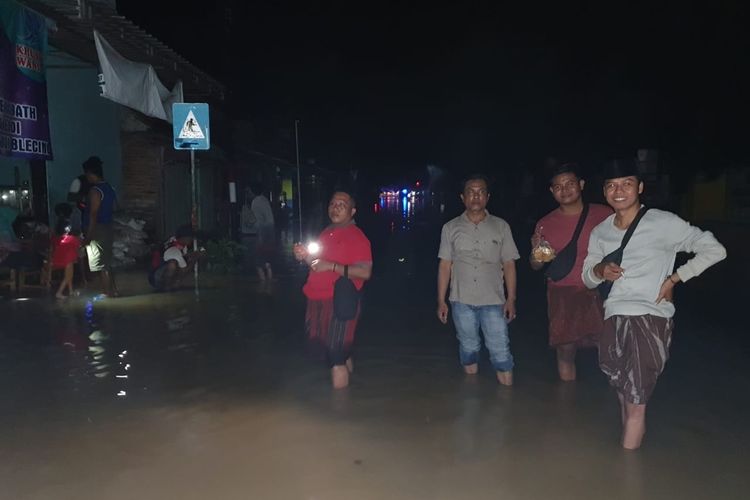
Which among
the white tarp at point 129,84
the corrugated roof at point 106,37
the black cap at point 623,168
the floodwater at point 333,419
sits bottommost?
the floodwater at point 333,419

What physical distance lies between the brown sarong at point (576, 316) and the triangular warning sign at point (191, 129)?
6460 millimetres

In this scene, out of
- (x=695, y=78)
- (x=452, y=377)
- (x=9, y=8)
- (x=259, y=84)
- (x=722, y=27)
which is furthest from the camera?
(x=259, y=84)

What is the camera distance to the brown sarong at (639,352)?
4262mm

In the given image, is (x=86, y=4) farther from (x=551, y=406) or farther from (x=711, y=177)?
(x=711, y=177)

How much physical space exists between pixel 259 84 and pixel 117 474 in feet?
75.7

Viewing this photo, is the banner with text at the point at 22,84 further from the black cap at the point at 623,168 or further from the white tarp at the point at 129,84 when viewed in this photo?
the black cap at the point at 623,168

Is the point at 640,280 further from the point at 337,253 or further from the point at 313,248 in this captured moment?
the point at 313,248

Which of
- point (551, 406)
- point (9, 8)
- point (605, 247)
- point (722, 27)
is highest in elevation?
point (722, 27)

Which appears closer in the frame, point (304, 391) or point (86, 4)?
point (304, 391)

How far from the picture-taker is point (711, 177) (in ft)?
70.4

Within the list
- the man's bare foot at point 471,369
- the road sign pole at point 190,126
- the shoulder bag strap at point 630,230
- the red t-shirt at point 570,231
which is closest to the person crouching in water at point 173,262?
the road sign pole at point 190,126

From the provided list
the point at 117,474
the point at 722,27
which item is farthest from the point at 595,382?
the point at 722,27

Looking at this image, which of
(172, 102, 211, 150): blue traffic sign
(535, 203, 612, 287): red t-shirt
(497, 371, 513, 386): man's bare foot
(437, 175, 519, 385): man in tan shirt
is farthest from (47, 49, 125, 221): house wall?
(535, 203, 612, 287): red t-shirt

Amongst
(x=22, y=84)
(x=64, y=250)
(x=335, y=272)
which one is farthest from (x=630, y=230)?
(x=64, y=250)
